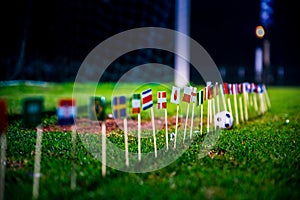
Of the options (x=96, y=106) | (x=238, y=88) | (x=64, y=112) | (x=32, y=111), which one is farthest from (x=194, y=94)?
(x=32, y=111)

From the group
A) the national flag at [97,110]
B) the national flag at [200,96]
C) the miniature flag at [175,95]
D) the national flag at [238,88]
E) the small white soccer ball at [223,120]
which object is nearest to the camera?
the national flag at [97,110]

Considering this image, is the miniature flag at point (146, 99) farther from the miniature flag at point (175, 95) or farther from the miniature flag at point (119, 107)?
the miniature flag at point (175, 95)

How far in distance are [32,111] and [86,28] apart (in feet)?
53.3

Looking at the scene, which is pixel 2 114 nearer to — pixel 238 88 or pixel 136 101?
pixel 136 101

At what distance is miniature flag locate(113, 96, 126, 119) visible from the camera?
15.1ft

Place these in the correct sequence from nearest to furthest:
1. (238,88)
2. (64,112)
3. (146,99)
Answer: (64,112)
(146,99)
(238,88)

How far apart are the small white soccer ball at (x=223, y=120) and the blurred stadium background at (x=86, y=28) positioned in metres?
11.1

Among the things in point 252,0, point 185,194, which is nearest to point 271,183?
point 185,194

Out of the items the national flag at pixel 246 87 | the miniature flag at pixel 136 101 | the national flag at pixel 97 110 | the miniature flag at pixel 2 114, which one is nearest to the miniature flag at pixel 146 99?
the miniature flag at pixel 136 101

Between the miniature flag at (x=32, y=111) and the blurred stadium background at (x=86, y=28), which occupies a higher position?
the blurred stadium background at (x=86, y=28)

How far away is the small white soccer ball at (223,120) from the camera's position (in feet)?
25.4

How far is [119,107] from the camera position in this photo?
4.67 m

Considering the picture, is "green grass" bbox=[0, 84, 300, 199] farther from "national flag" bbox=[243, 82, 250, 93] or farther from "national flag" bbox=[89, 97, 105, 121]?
"national flag" bbox=[243, 82, 250, 93]

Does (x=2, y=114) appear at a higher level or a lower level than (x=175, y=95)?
lower
